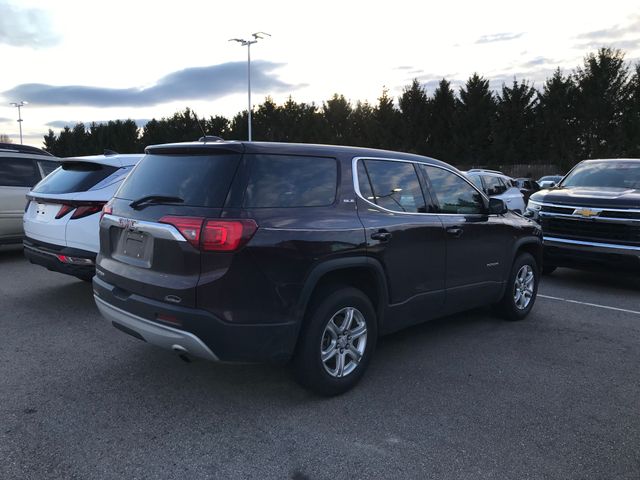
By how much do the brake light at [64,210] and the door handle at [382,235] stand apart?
3.71m

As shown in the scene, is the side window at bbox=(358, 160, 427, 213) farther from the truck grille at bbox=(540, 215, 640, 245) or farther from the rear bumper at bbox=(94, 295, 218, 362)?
the truck grille at bbox=(540, 215, 640, 245)

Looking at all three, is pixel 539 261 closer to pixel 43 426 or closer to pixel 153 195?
pixel 153 195

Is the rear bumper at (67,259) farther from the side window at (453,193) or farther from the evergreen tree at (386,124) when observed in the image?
the evergreen tree at (386,124)

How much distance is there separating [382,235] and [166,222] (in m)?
1.59

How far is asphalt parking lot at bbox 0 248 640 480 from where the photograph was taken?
2.96 m

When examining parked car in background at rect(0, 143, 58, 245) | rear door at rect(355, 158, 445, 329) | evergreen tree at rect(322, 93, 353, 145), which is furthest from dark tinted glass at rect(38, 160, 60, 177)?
evergreen tree at rect(322, 93, 353, 145)

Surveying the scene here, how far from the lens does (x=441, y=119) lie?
156 ft

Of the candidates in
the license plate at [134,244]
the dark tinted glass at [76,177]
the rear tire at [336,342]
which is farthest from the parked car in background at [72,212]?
the rear tire at [336,342]

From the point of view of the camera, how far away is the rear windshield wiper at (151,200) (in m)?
3.51

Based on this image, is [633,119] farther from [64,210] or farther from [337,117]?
[64,210]

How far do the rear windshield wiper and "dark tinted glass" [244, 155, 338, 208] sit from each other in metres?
0.53

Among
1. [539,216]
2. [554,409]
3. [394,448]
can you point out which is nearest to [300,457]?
[394,448]

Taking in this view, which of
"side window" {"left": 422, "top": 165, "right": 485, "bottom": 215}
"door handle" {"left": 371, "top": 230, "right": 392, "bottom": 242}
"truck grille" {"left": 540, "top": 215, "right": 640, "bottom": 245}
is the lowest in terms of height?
"truck grille" {"left": 540, "top": 215, "right": 640, "bottom": 245}

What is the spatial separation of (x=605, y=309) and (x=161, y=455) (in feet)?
18.4
